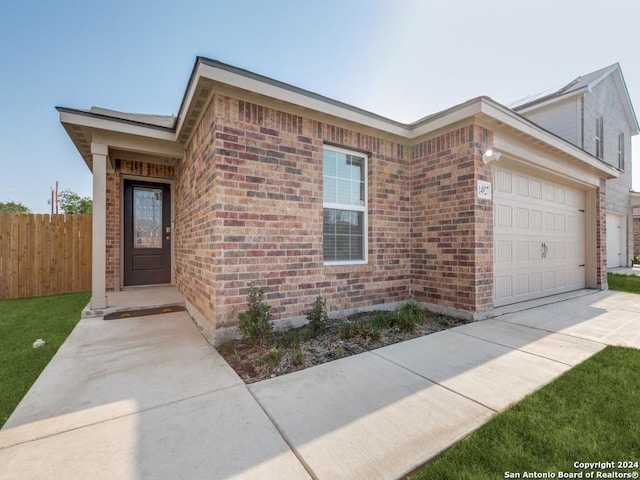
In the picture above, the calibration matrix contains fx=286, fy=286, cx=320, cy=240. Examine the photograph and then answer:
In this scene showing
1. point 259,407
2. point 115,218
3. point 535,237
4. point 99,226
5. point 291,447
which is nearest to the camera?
point 291,447

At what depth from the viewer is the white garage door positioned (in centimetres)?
1183

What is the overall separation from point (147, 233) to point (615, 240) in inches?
698

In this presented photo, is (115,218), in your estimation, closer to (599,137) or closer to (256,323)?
(256,323)

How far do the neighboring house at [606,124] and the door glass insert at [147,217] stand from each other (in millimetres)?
12863

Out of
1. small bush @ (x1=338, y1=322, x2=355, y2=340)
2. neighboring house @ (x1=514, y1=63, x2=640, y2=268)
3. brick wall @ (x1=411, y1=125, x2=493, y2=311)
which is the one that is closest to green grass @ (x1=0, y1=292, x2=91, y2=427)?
small bush @ (x1=338, y1=322, x2=355, y2=340)

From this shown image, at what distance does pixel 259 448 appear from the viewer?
1675mm

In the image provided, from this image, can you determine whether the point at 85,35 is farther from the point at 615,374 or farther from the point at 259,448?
the point at 615,374

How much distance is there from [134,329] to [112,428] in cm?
242

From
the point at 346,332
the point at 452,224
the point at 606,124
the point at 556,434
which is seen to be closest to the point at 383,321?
the point at 346,332

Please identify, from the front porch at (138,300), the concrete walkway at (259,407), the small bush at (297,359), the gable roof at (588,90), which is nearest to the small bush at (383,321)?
the concrete walkway at (259,407)

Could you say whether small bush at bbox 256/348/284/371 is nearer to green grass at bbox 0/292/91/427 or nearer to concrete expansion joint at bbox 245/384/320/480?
concrete expansion joint at bbox 245/384/320/480

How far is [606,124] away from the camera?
11344mm

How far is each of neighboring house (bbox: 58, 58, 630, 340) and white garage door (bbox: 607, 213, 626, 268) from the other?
8455 mm

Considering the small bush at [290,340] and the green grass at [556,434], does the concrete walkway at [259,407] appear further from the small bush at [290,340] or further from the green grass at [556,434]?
the small bush at [290,340]
